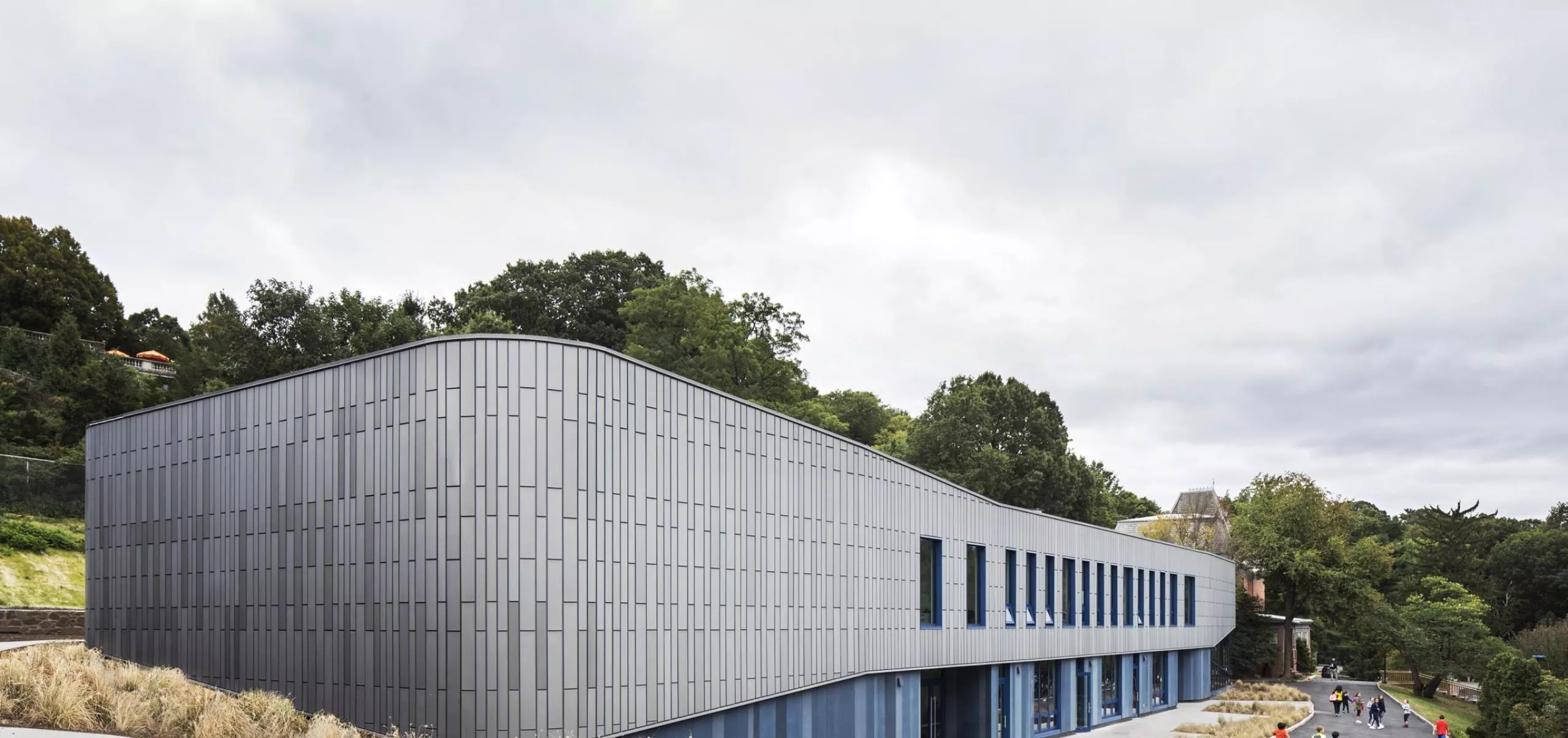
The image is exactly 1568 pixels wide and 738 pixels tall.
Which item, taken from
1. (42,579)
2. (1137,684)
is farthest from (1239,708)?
(42,579)

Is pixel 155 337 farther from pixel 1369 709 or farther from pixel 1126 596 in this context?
pixel 1369 709

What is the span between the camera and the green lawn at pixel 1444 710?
51.9m

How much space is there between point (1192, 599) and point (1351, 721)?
9512mm

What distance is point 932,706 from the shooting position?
32.8m

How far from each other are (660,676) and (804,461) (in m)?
6.41

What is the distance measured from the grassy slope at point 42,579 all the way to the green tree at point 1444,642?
211ft

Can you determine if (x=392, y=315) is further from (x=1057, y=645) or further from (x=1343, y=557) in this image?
(x=1343, y=557)

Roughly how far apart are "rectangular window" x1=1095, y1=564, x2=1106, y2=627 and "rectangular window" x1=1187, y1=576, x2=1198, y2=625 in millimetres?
14595

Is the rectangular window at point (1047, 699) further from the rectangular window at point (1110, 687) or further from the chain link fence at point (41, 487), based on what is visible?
the chain link fence at point (41, 487)

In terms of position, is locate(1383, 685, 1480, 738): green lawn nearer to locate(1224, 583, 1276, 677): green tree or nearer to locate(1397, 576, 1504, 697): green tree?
locate(1397, 576, 1504, 697): green tree

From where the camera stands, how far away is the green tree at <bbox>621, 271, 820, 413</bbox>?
54.0 meters

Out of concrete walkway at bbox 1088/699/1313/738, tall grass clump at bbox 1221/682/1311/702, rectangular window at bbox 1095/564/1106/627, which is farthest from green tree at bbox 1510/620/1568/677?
rectangular window at bbox 1095/564/1106/627

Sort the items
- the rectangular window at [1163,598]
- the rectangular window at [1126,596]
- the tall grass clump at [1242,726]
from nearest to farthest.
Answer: the tall grass clump at [1242,726] < the rectangular window at [1126,596] < the rectangular window at [1163,598]

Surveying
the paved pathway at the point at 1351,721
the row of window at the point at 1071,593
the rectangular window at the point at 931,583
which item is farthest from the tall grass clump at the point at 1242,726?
the rectangular window at the point at 931,583
